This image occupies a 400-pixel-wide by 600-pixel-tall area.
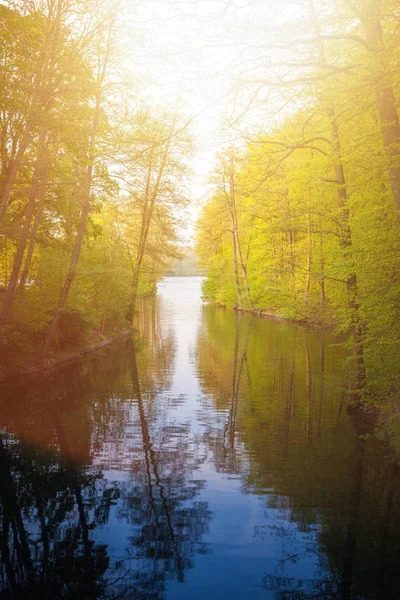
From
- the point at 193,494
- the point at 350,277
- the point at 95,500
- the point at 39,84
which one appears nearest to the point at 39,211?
the point at 39,84

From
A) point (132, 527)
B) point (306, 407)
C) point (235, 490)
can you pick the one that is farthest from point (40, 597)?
point (306, 407)

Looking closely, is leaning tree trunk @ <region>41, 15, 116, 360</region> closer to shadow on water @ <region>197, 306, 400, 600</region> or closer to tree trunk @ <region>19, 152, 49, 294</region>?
tree trunk @ <region>19, 152, 49, 294</region>

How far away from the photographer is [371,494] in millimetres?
8734

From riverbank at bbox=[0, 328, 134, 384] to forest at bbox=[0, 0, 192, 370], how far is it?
0.99 ft

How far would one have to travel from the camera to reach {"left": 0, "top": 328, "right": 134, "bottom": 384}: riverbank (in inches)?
683

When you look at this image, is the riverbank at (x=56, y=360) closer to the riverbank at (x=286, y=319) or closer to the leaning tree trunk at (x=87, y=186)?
the leaning tree trunk at (x=87, y=186)

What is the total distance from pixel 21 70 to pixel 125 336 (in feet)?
59.3

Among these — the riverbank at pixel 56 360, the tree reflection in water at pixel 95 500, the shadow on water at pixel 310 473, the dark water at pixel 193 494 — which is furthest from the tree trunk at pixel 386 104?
the riverbank at pixel 56 360

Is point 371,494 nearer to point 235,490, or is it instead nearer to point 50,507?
point 235,490

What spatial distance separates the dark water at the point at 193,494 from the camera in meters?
6.20

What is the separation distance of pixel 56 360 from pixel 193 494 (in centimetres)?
1287

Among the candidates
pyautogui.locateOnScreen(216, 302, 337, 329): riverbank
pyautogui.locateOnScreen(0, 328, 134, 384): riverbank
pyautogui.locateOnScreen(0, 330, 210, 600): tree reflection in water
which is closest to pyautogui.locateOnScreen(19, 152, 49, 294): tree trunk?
pyautogui.locateOnScreen(0, 328, 134, 384): riverbank

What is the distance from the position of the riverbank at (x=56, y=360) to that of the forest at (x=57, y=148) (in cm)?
30

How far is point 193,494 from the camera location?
8.69m
